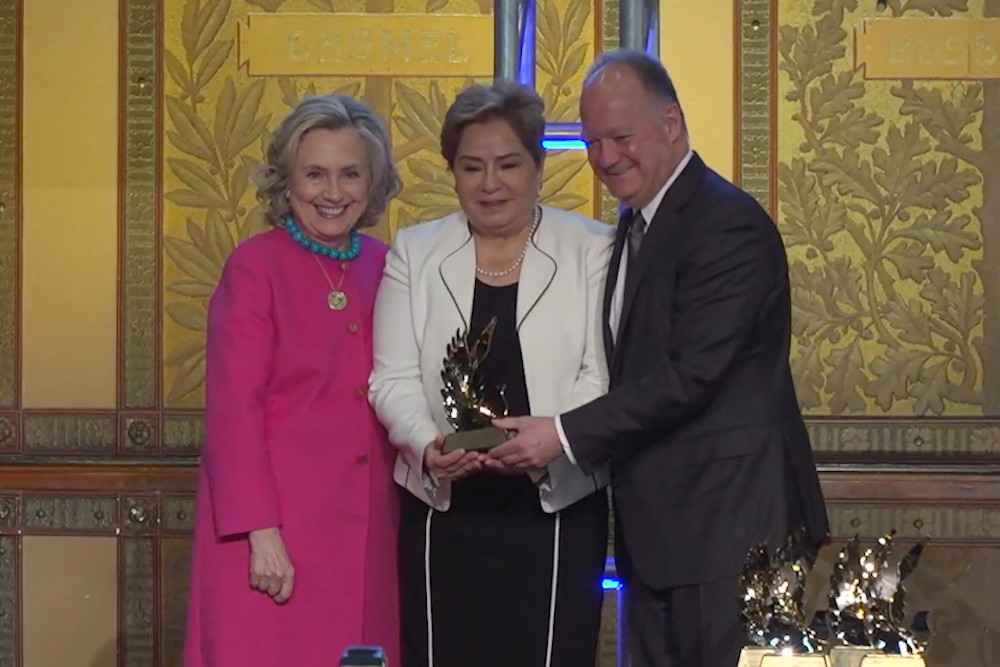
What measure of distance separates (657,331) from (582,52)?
6.37ft

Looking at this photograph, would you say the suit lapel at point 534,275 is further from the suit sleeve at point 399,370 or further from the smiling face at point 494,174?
the suit sleeve at point 399,370

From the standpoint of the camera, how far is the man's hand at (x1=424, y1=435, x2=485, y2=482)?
2928mm

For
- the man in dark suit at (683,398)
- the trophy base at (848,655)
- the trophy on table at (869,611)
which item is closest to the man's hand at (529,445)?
the man in dark suit at (683,398)

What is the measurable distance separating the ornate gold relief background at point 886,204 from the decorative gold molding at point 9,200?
83.2 inches

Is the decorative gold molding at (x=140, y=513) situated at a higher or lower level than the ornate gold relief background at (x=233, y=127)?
lower

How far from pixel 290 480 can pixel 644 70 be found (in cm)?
97

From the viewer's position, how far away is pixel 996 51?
4738 millimetres

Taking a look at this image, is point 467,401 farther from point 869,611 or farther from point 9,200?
point 9,200

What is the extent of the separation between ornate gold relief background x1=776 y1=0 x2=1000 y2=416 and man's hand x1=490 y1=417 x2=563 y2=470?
1.97 m

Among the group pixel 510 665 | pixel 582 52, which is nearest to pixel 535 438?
pixel 510 665

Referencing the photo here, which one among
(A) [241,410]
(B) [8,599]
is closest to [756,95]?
(A) [241,410]

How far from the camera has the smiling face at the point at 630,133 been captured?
9.96 ft

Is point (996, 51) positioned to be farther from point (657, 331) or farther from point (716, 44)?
point (657, 331)

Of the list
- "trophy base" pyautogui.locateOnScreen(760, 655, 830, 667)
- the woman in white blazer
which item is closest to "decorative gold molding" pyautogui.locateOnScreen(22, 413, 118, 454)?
the woman in white blazer
